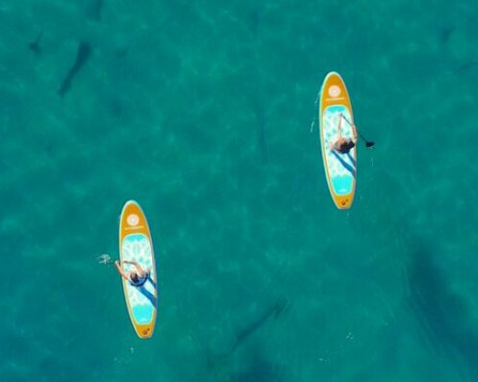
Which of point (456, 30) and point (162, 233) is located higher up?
point (456, 30)

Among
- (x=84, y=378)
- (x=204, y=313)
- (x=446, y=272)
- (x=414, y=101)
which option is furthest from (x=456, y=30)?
(x=84, y=378)

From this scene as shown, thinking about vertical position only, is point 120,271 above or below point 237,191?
below

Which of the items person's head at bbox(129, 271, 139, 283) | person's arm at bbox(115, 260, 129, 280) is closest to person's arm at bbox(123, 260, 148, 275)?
person's head at bbox(129, 271, 139, 283)

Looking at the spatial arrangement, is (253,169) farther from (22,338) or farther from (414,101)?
(22,338)

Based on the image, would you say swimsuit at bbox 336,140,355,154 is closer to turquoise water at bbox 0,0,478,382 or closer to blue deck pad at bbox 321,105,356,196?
blue deck pad at bbox 321,105,356,196

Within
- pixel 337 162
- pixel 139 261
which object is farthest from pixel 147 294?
pixel 337 162

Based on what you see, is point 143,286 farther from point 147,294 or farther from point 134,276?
point 134,276
